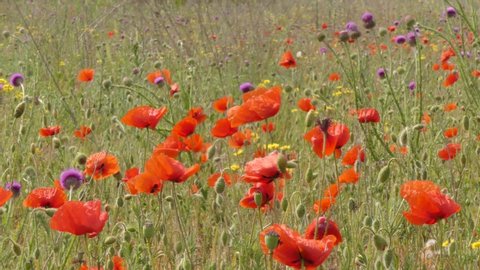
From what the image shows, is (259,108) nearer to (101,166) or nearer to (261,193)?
(261,193)

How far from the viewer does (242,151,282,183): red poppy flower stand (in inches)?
54.0

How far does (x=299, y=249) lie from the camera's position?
3.74ft

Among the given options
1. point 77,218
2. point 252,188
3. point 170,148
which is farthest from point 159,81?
point 77,218

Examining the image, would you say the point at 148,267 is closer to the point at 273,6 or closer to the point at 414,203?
the point at 414,203

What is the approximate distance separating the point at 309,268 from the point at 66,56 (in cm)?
462

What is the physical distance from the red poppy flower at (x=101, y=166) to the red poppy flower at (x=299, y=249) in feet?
2.22

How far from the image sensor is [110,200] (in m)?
2.37

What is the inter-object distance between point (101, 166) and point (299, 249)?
0.79m

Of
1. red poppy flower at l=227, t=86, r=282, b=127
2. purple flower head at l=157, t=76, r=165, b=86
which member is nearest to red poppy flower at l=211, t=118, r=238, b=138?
red poppy flower at l=227, t=86, r=282, b=127

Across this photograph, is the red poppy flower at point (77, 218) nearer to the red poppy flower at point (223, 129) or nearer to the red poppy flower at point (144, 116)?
the red poppy flower at point (144, 116)

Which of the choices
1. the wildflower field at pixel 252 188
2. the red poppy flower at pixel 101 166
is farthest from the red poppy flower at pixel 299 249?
the red poppy flower at pixel 101 166

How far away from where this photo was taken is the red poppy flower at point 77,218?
1.23 metres

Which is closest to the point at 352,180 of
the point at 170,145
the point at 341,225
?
the point at 341,225

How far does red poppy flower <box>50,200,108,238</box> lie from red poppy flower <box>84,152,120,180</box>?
434 mm
